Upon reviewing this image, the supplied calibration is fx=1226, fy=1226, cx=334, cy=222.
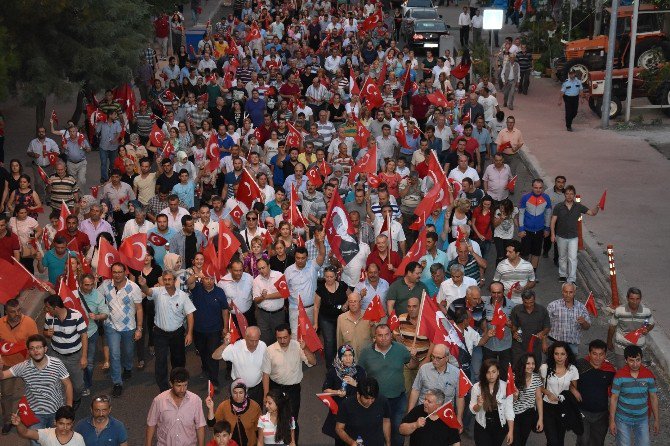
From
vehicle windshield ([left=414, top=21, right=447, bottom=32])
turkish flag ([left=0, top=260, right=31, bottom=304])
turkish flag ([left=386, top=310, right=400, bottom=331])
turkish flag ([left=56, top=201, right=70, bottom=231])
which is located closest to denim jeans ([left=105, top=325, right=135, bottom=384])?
turkish flag ([left=0, top=260, right=31, bottom=304])

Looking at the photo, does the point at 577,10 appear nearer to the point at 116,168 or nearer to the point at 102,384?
the point at 116,168

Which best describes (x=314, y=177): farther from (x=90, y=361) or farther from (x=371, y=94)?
(x=371, y=94)

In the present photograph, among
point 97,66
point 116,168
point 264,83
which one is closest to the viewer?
point 116,168

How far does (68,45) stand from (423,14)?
18526 mm

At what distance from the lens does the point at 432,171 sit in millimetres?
17250

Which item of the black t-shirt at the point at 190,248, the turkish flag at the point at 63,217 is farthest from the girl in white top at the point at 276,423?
the turkish flag at the point at 63,217

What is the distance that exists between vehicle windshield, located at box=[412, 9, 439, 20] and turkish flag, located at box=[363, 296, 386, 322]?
94.6ft

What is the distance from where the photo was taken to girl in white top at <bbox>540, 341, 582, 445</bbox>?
11.2 m

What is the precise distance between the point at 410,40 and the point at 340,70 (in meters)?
10.3

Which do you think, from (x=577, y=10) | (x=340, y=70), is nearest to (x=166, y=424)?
(x=340, y=70)

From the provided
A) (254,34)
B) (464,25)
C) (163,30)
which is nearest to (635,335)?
(254,34)

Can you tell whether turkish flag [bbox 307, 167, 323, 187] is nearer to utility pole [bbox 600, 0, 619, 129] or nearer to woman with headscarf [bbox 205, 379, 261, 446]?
woman with headscarf [bbox 205, 379, 261, 446]

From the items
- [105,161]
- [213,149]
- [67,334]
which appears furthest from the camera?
[105,161]

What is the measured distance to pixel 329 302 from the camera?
13.2 metres
